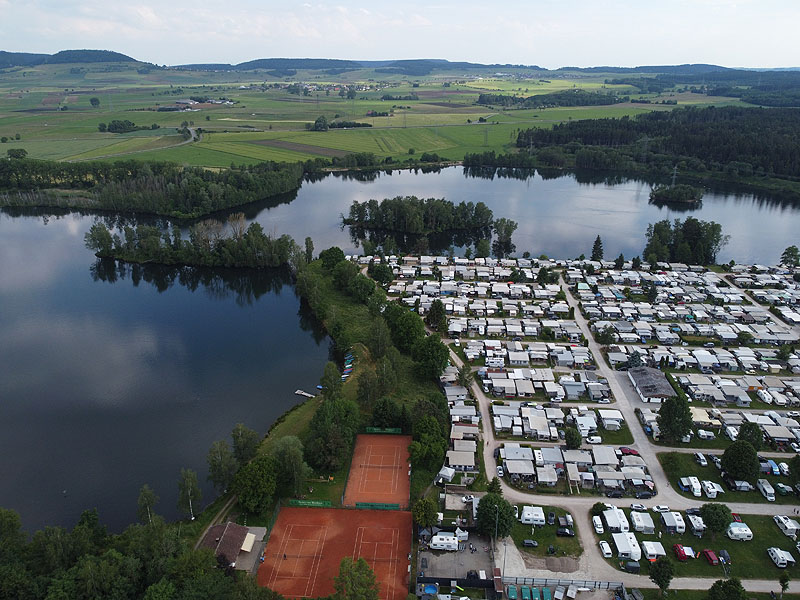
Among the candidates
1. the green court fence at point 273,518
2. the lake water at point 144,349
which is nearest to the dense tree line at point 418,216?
the lake water at point 144,349

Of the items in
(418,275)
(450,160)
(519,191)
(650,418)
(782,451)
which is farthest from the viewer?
(450,160)

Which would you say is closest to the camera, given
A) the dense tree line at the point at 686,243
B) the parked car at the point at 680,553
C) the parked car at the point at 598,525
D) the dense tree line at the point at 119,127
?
the parked car at the point at 680,553

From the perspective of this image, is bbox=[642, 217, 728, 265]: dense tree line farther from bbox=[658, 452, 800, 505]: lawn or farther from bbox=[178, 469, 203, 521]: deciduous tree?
bbox=[178, 469, 203, 521]: deciduous tree

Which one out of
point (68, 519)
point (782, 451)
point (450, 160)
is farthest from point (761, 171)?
point (68, 519)

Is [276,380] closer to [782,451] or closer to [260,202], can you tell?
[782,451]

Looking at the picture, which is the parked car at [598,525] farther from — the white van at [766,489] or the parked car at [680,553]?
the white van at [766,489]

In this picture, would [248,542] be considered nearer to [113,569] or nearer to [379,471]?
[113,569]

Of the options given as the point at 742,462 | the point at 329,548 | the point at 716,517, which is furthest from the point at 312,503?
the point at 742,462
